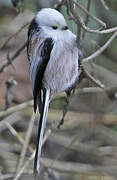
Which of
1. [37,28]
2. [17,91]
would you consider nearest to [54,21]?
[37,28]

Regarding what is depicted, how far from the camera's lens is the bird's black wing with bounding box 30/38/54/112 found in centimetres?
168

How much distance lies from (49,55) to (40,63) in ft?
0.12

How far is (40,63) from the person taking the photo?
66.1 inches

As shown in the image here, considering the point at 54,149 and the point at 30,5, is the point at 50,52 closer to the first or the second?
the point at 30,5

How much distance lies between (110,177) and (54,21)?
1321 mm

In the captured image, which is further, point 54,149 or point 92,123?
point 54,149

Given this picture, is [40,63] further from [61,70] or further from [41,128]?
[41,128]

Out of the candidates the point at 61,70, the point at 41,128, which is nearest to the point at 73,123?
the point at 61,70

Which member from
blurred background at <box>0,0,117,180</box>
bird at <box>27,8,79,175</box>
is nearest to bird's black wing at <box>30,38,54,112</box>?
bird at <box>27,8,79,175</box>

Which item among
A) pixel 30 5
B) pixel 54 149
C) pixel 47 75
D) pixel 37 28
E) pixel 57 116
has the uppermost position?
pixel 37 28

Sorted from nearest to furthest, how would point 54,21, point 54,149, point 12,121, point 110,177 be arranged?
point 54,21 < point 110,177 < point 12,121 < point 54,149

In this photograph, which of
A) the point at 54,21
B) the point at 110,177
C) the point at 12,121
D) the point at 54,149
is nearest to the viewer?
the point at 54,21

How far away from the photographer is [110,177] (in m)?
2.74

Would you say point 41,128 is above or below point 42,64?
below
